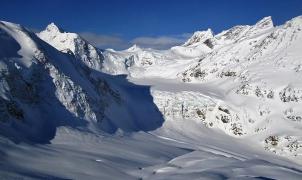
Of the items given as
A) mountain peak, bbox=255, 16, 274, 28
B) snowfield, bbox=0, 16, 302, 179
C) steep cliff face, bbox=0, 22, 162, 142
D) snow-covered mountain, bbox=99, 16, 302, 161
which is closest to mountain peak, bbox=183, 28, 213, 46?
mountain peak, bbox=255, 16, 274, 28

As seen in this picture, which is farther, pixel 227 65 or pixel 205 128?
pixel 227 65

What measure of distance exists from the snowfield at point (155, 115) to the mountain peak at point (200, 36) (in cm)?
2757

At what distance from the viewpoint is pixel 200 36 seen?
89.4 meters

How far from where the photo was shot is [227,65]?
165ft

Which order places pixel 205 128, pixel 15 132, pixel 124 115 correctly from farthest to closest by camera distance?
pixel 205 128
pixel 124 115
pixel 15 132

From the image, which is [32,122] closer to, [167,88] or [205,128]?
[205,128]

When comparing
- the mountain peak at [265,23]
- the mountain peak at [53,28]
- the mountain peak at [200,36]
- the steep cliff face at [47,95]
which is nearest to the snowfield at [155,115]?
the steep cliff face at [47,95]

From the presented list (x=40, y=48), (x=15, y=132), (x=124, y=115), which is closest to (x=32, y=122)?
(x=15, y=132)

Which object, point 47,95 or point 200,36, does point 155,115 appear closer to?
point 47,95

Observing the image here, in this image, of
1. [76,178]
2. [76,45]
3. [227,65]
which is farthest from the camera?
[76,45]

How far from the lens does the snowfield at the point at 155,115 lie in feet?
62.1

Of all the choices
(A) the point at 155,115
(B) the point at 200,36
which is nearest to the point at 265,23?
(B) the point at 200,36

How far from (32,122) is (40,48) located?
24.9 feet

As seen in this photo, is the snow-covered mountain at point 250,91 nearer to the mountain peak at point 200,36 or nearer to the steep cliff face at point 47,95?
the steep cliff face at point 47,95
